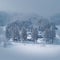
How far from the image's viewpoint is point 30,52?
145 cm

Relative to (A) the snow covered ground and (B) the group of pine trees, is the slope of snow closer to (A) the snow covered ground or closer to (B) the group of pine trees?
(A) the snow covered ground

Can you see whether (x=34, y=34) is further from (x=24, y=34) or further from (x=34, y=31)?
(x=24, y=34)

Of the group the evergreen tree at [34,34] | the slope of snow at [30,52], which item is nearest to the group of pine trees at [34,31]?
the evergreen tree at [34,34]

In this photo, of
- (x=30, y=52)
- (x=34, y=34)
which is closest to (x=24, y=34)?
(x=34, y=34)

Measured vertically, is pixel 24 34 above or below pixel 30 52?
above

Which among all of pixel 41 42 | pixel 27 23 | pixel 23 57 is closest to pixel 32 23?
pixel 27 23

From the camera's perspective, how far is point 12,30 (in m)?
1.44

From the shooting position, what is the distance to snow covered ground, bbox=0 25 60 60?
142cm

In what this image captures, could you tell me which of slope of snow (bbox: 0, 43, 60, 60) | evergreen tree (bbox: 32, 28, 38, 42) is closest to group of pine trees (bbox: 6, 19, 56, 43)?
evergreen tree (bbox: 32, 28, 38, 42)

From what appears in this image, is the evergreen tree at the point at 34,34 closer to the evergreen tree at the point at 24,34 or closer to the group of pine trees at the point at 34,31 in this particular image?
the group of pine trees at the point at 34,31

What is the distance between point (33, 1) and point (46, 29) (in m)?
0.45

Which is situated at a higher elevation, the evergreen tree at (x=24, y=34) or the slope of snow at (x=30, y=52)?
the evergreen tree at (x=24, y=34)

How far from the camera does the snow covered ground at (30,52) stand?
Result: 4.67ft

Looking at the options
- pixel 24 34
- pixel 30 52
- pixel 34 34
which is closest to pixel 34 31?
pixel 34 34
